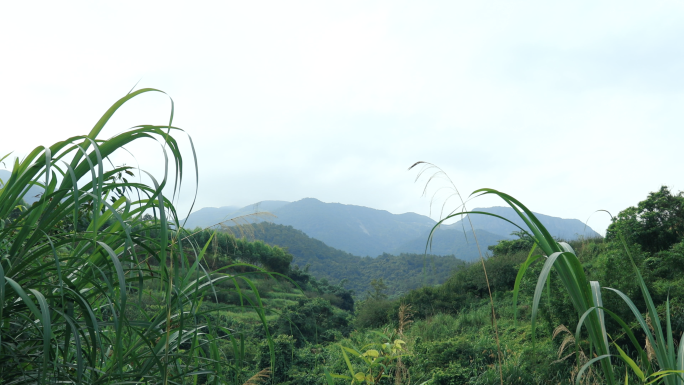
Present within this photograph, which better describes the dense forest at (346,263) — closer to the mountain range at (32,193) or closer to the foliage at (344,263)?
the foliage at (344,263)

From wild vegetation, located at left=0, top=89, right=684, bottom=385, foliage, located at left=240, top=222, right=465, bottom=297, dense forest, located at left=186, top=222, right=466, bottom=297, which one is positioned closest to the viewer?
wild vegetation, located at left=0, top=89, right=684, bottom=385

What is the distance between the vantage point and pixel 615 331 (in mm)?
4559

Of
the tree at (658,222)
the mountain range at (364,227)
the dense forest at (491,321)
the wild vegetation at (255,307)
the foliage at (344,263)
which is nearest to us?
the wild vegetation at (255,307)

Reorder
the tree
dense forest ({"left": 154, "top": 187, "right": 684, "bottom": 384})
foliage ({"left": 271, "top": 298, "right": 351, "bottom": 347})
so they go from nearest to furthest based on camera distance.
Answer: dense forest ({"left": 154, "top": 187, "right": 684, "bottom": 384}), the tree, foliage ({"left": 271, "top": 298, "right": 351, "bottom": 347})

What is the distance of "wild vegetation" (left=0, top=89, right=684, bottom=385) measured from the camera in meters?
0.70

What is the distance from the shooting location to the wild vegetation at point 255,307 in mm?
704

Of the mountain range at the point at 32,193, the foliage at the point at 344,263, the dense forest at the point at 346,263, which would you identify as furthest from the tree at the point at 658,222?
the foliage at the point at 344,263

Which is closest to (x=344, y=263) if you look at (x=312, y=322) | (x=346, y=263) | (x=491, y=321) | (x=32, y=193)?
(x=346, y=263)

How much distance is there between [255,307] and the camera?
3.07 ft

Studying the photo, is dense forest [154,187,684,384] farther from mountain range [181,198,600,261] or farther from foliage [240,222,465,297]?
mountain range [181,198,600,261]

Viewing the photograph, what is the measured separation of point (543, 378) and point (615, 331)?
49.3 inches

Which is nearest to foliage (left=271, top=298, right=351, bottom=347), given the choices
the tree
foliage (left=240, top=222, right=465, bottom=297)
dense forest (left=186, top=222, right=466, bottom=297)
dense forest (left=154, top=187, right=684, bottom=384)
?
dense forest (left=154, top=187, right=684, bottom=384)

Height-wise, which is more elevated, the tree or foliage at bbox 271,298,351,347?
the tree

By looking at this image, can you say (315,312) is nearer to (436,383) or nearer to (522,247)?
(436,383)
